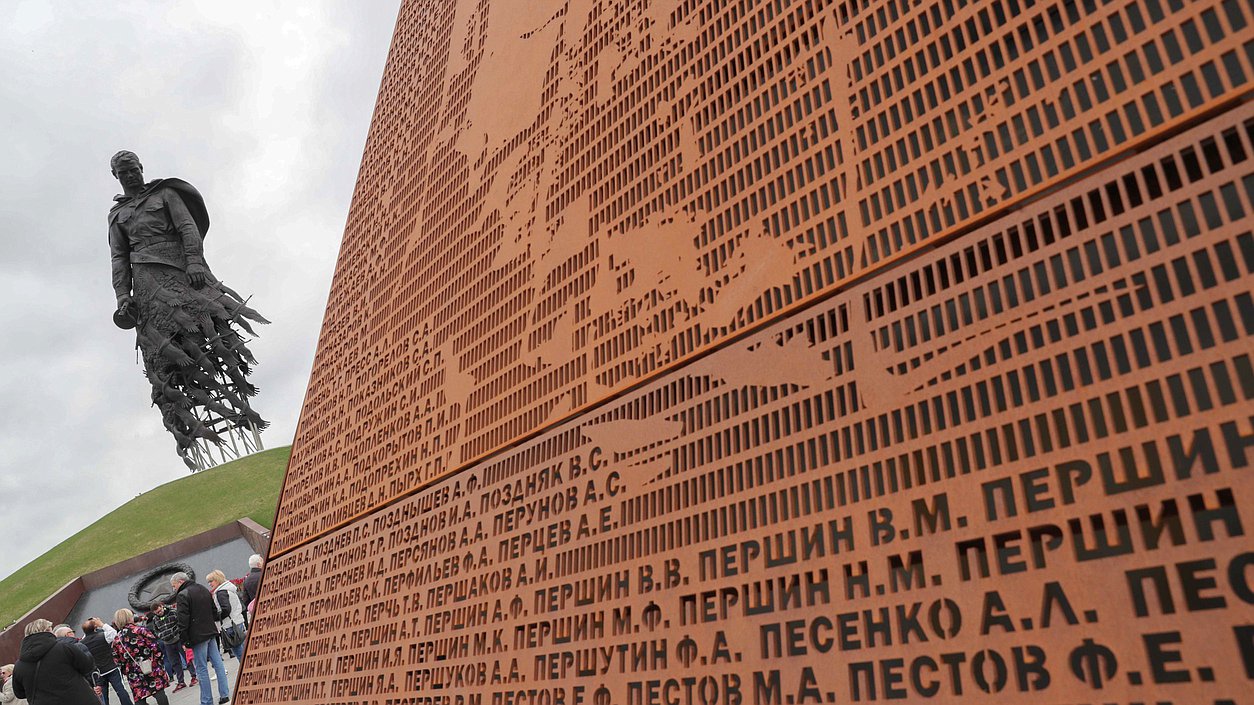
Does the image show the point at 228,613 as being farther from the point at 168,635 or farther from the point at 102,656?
the point at 102,656

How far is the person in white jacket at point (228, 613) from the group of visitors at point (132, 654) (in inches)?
0.5

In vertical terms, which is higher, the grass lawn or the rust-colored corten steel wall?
the grass lawn

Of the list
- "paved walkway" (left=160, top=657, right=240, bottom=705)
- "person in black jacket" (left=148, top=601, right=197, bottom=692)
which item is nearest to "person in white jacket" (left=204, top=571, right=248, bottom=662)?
"paved walkway" (left=160, top=657, right=240, bottom=705)

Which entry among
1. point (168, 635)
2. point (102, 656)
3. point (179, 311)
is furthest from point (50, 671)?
point (179, 311)

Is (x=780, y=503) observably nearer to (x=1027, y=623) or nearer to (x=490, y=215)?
(x=1027, y=623)

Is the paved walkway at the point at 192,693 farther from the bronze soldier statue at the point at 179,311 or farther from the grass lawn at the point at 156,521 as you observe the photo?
the bronze soldier statue at the point at 179,311

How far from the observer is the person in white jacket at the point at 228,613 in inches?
362

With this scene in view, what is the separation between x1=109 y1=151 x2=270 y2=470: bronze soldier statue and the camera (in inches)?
943

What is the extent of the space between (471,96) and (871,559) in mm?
4870

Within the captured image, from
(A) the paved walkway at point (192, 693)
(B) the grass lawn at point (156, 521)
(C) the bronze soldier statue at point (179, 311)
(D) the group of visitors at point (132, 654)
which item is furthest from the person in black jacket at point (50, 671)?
(C) the bronze soldier statue at point (179, 311)

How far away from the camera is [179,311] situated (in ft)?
82.4

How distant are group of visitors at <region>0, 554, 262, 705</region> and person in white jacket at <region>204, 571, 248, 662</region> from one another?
12 mm

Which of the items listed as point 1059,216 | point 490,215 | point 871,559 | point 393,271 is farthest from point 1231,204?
point 393,271

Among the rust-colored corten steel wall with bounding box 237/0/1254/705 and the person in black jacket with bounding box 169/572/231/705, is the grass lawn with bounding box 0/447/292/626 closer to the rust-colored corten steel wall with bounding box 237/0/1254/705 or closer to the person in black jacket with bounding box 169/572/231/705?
the person in black jacket with bounding box 169/572/231/705
